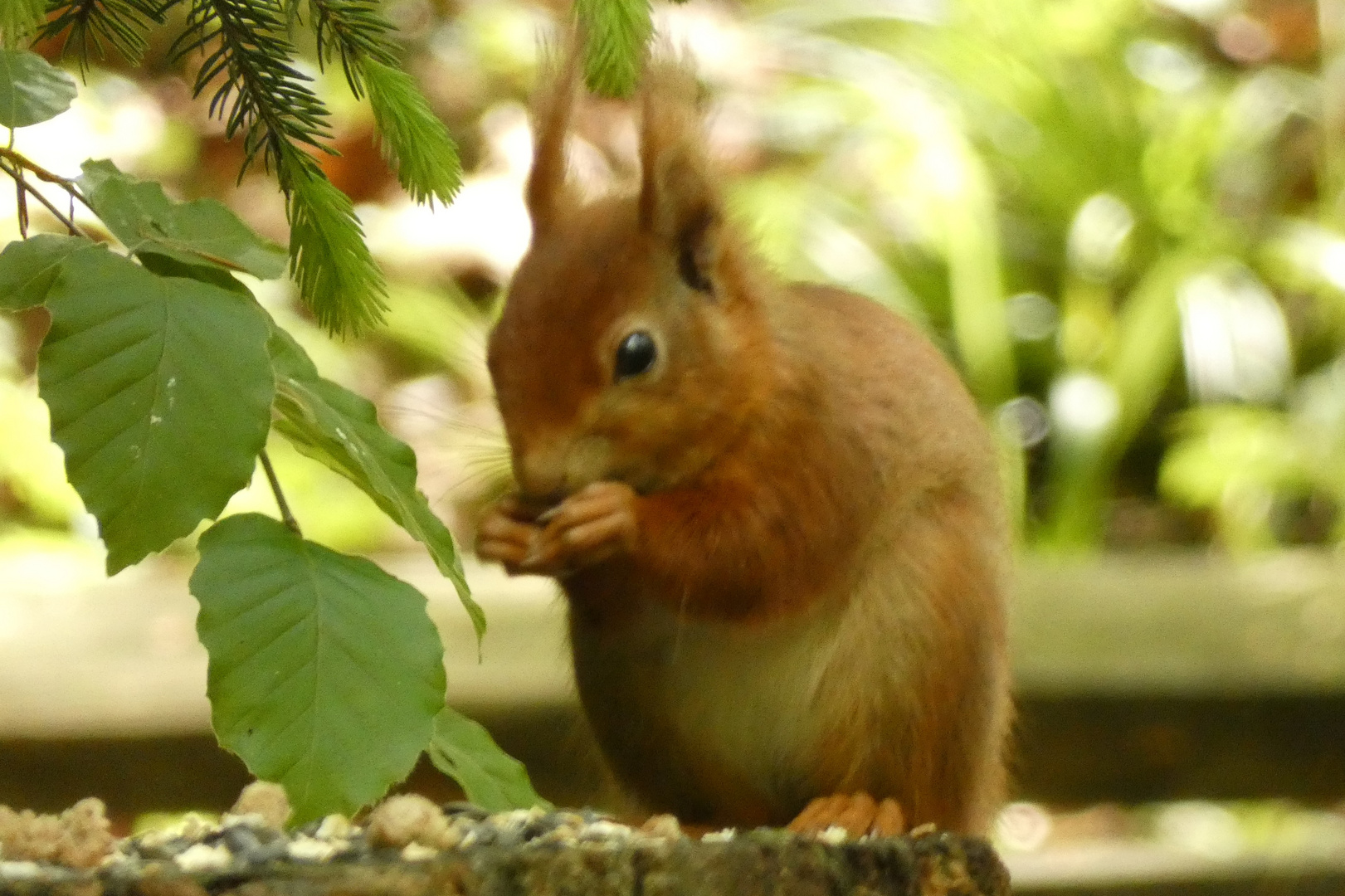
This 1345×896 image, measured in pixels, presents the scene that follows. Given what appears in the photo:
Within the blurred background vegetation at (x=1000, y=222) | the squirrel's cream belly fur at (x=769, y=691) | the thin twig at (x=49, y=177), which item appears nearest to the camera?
the thin twig at (x=49, y=177)

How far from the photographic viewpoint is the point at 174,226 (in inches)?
36.9

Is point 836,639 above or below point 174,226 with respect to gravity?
below

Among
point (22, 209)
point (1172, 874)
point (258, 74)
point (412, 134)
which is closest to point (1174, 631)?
point (1172, 874)

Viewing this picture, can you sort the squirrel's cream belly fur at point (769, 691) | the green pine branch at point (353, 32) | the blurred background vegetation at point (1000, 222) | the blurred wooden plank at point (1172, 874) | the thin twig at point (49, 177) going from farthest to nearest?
1. the blurred background vegetation at point (1000, 222)
2. the blurred wooden plank at point (1172, 874)
3. the squirrel's cream belly fur at point (769, 691)
4. the green pine branch at point (353, 32)
5. the thin twig at point (49, 177)

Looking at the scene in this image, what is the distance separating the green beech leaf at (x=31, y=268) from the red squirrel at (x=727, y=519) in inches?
15.5

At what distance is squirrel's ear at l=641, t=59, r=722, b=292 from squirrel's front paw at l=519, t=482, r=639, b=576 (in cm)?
21

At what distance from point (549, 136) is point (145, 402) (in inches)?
23.0

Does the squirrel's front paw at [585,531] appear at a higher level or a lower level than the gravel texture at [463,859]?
higher

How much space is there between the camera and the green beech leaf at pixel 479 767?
1.10 m

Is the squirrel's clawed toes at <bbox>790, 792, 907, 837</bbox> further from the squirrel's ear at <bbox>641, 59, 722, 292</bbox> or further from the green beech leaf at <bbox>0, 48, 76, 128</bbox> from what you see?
the green beech leaf at <bbox>0, 48, 76, 128</bbox>

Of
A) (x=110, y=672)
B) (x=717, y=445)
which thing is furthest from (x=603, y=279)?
(x=110, y=672)

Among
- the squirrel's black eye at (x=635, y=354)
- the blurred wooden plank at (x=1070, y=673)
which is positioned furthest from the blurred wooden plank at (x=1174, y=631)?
the squirrel's black eye at (x=635, y=354)

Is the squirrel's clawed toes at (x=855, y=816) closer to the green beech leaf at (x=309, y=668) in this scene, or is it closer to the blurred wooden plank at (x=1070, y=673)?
the green beech leaf at (x=309, y=668)

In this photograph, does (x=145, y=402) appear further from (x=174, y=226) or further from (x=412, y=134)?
(x=412, y=134)
